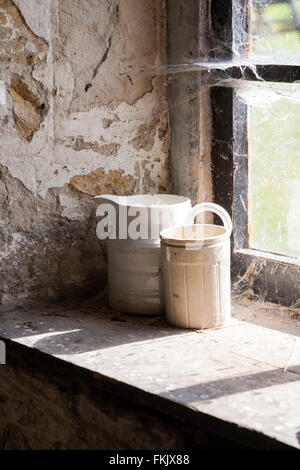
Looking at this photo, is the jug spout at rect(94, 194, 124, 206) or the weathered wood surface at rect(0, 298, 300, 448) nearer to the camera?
the weathered wood surface at rect(0, 298, 300, 448)

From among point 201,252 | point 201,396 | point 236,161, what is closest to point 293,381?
point 201,396

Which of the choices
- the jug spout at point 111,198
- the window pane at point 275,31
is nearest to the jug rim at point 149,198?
the jug spout at point 111,198

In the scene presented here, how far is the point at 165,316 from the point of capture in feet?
6.72

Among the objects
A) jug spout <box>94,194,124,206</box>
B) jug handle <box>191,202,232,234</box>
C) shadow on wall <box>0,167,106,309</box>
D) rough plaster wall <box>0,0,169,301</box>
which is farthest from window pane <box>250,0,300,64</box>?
shadow on wall <box>0,167,106,309</box>

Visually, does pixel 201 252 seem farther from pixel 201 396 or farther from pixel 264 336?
pixel 201 396

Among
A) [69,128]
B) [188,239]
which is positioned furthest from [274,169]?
[69,128]

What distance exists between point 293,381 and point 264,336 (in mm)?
290

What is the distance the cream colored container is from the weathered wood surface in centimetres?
4

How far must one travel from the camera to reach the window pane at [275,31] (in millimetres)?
1934

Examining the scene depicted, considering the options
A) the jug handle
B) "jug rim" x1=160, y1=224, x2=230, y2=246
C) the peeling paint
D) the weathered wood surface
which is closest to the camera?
the weathered wood surface

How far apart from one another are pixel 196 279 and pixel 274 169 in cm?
42

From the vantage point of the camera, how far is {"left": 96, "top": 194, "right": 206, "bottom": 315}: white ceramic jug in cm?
201

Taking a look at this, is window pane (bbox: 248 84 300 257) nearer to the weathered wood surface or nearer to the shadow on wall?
the weathered wood surface

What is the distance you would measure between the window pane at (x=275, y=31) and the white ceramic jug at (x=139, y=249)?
46 centimetres
